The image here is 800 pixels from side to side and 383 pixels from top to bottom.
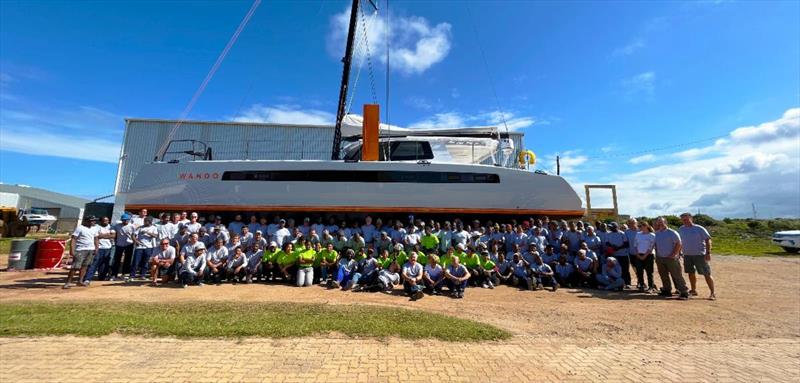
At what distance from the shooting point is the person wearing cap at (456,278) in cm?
622

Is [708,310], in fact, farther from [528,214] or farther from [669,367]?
[528,214]

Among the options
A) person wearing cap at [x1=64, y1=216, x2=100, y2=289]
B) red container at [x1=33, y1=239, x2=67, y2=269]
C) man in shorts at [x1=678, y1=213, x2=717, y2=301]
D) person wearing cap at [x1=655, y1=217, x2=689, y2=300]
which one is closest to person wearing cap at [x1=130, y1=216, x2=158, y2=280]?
person wearing cap at [x1=64, y1=216, x2=100, y2=289]

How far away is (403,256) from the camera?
7289 mm

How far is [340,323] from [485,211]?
6.16 metres

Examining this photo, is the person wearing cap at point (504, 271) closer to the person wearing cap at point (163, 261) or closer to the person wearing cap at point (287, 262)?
the person wearing cap at point (287, 262)

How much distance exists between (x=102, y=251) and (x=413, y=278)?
618 centimetres

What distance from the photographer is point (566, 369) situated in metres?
3.06

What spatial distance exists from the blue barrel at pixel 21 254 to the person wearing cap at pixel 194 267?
491cm

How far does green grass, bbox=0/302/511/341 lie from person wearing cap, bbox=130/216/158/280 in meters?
2.39

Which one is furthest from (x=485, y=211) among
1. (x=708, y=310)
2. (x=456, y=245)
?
(x=708, y=310)

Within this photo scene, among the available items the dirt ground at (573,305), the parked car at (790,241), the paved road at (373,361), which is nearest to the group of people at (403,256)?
the dirt ground at (573,305)

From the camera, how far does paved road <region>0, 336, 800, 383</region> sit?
2.79m

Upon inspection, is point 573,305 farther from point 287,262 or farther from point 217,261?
point 217,261

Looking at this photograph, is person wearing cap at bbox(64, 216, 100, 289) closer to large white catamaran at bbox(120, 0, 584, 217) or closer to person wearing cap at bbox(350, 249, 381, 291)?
large white catamaran at bbox(120, 0, 584, 217)
